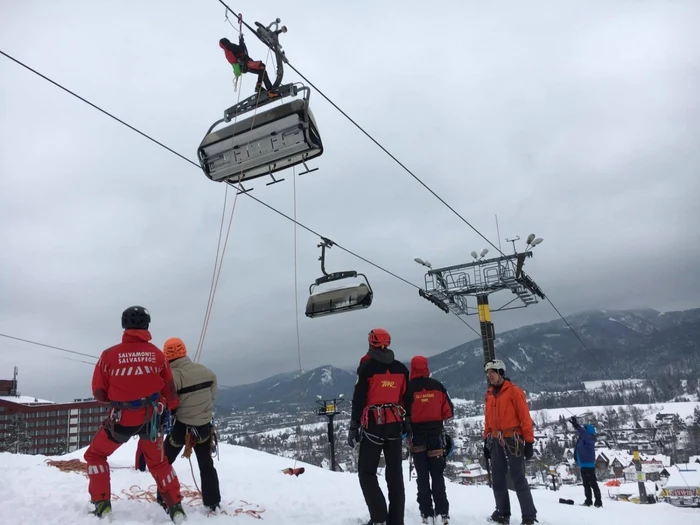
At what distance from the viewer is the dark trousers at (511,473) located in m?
5.45

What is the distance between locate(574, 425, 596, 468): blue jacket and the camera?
8.96 metres

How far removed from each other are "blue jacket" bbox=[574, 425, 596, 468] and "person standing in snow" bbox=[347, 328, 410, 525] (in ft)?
19.2

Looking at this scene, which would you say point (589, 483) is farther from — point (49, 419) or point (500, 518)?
point (49, 419)

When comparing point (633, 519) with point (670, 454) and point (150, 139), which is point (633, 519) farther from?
point (670, 454)

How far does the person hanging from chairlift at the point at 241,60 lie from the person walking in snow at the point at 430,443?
4456 mm

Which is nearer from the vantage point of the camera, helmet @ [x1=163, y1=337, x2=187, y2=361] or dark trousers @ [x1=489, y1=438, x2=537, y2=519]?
helmet @ [x1=163, y1=337, x2=187, y2=361]

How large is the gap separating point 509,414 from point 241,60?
5.88 meters

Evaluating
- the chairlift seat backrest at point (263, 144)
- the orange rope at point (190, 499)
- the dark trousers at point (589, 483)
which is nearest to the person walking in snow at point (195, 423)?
the orange rope at point (190, 499)

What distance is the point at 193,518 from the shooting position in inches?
177

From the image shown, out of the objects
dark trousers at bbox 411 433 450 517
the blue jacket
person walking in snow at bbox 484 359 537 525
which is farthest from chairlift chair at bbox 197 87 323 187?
the blue jacket

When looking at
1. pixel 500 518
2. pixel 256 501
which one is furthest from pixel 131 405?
pixel 500 518

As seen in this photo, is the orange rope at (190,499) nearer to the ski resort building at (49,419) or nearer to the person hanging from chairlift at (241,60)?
the person hanging from chairlift at (241,60)

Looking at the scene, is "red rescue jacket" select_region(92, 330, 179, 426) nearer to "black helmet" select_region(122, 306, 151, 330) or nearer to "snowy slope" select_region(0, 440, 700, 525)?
"black helmet" select_region(122, 306, 151, 330)

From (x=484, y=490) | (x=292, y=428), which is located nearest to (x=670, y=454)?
(x=292, y=428)
